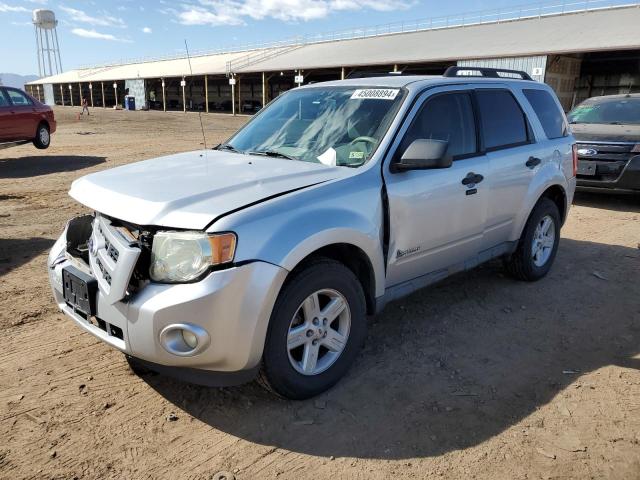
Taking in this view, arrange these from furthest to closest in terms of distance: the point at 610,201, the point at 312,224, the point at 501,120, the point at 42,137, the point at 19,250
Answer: the point at 42,137
the point at 610,201
the point at 19,250
the point at 501,120
the point at 312,224

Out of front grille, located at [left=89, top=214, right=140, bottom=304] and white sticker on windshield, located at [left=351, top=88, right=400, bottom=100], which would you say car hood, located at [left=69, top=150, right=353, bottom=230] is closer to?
front grille, located at [left=89, top=214, right=140, bottom=304]

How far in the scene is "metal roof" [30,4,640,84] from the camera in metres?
24.3

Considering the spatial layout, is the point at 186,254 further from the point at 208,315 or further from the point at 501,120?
the point at 501,120

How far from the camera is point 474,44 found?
96.1 ft

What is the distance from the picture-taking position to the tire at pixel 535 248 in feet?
16.1

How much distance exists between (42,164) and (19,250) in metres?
8.48

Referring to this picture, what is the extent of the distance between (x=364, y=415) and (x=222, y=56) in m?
56.3

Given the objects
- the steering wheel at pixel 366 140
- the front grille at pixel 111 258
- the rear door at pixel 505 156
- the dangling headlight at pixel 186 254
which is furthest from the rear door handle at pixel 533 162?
the front grille at pixel 111 258

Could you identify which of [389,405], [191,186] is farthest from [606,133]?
[191,186]

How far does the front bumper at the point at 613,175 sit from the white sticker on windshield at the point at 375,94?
6099mm

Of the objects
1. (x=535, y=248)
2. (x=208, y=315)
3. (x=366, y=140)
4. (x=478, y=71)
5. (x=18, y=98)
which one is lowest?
(x=535, y=248)

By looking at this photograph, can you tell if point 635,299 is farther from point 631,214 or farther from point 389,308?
point 631,214

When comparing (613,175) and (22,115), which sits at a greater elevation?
(22,115)

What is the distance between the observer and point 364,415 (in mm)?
3002
